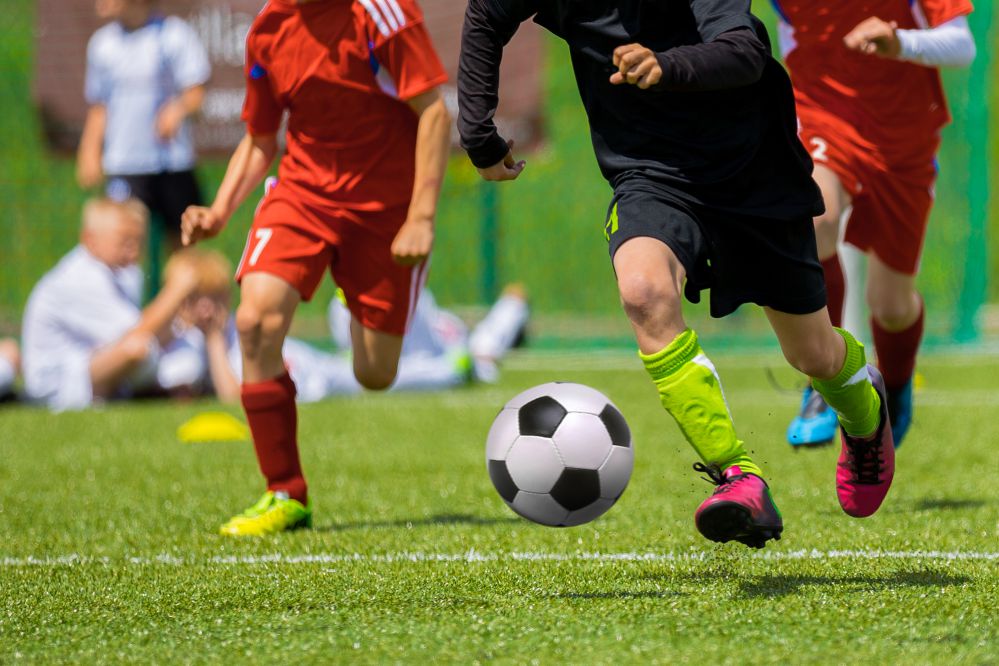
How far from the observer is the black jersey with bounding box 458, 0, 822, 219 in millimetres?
3342

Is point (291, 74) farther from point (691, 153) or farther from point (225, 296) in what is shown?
point (225, 296)

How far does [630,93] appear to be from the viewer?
11.3 feet

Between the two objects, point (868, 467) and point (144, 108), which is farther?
point (144, 108)

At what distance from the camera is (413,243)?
169 inches

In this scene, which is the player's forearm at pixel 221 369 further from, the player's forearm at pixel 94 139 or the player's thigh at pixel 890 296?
the player's thigh at pixel 890 296

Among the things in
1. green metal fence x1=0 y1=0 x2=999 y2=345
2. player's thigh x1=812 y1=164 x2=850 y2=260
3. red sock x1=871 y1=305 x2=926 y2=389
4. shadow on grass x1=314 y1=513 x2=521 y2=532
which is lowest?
green metal fence x1=0 y1=0 x2=999 y2=345

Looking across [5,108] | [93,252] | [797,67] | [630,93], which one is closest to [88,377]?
[93,252]

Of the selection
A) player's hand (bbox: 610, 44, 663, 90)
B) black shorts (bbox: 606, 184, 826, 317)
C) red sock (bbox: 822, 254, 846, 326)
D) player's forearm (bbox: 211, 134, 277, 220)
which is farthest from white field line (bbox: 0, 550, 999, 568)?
red sock (bbox: 822, 254, 846, 326)

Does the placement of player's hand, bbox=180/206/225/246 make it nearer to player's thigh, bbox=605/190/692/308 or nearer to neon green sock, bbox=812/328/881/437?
player's thigh, bbox=605/190/692/308

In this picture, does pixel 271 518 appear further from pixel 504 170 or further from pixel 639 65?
pixel 639 65

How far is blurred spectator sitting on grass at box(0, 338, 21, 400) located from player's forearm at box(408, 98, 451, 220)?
536 centimetres

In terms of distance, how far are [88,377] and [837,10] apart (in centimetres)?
563

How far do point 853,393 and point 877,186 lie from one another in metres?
1.55

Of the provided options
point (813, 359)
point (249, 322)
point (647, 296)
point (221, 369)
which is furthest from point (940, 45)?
point (221, 369)
